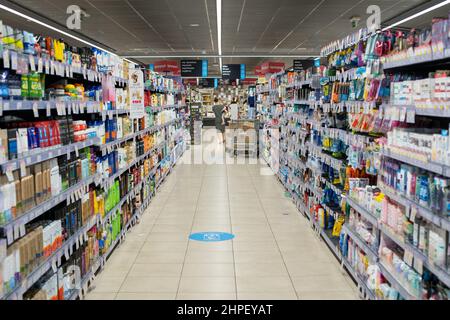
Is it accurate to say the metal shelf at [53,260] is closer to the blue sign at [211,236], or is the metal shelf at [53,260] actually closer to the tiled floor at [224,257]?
the tiled floor at [224,257]

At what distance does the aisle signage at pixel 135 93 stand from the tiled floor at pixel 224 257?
1.68m

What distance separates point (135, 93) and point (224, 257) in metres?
2.86

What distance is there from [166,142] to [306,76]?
5006mm

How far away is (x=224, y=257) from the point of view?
5.84 metres

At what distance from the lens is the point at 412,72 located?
4219 mm

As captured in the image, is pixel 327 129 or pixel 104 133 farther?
pixel 327 129

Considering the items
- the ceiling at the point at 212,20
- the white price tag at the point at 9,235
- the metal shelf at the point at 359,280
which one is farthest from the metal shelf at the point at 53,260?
the ceiling at the point at 212,20

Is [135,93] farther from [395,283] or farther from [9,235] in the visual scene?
[395,283]

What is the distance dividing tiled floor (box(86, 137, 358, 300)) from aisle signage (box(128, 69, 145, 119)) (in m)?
1.68

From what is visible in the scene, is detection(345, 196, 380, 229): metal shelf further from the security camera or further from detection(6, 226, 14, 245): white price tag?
the security camera

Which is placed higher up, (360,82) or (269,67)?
(269,67)

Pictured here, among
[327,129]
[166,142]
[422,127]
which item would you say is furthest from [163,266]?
[166,142]

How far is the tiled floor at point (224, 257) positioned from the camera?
4773 millimetres
